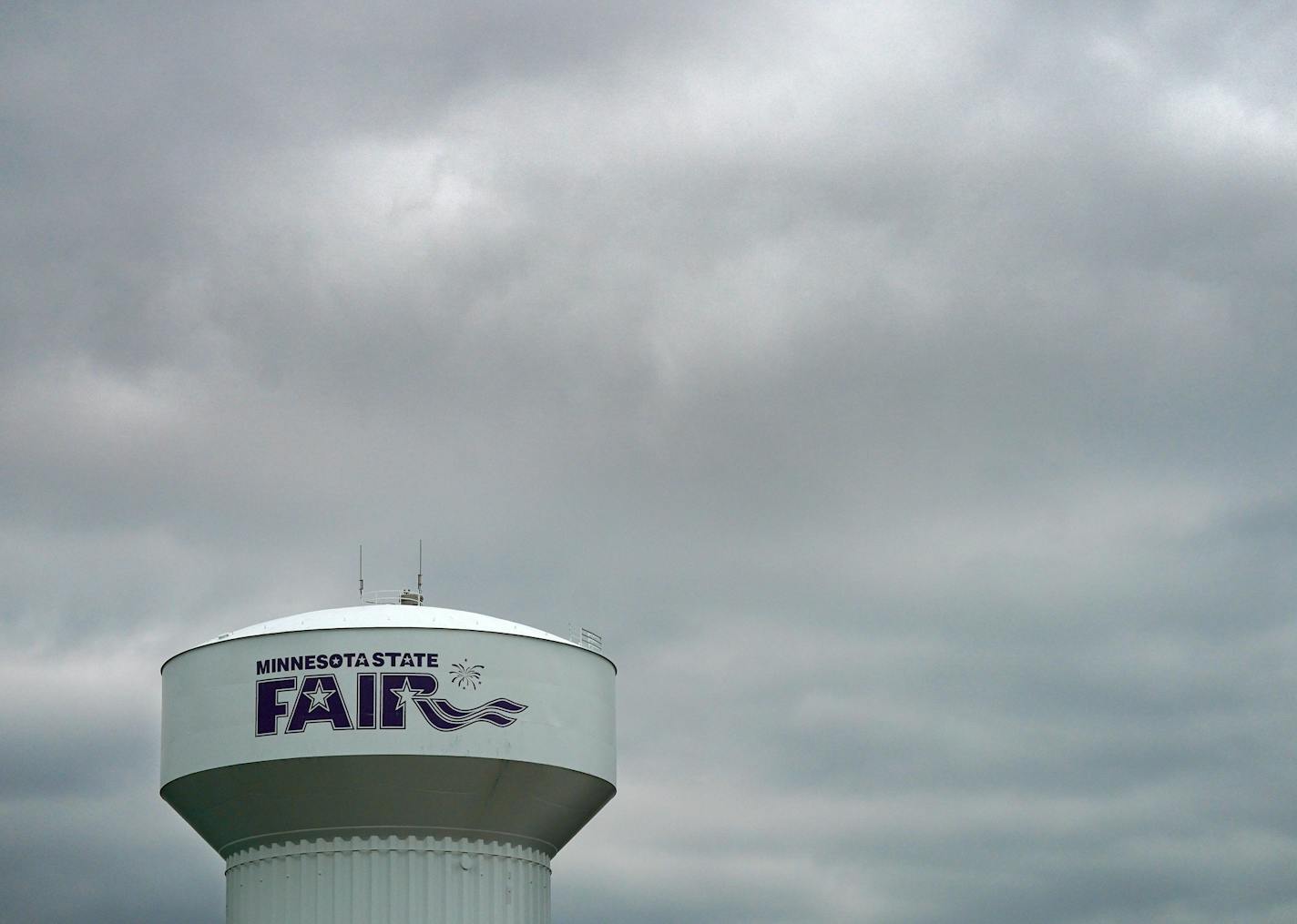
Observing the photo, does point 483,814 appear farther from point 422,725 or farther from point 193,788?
point 193,788

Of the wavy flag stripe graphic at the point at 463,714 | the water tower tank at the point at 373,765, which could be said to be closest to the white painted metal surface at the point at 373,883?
the water tower tank at the point at 373,765

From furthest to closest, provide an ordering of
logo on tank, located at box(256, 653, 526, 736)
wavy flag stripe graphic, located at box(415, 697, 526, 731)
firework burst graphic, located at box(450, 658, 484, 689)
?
firework burst graphic, located at box(450, 658, 484, 689), wavy flag stripe graphic, located at box(415, 697, 526, 731), logo on tank, located at box(256, 653, 526, 736)

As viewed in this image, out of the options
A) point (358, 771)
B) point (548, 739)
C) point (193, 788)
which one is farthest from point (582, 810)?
point (193, 788)

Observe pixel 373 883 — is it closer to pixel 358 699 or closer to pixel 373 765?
pixel 373 765

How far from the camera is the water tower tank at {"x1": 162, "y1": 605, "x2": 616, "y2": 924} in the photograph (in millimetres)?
28750

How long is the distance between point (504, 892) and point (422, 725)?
3.20 m

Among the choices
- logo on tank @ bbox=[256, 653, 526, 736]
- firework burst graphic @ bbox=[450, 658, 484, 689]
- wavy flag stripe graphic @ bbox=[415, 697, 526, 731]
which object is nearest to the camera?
logo on tank @ bbox=[256, 653, 526, 736]

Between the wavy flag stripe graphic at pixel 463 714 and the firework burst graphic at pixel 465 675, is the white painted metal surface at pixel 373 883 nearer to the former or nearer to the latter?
the wavy flag stripe graphic at pixel 463 714

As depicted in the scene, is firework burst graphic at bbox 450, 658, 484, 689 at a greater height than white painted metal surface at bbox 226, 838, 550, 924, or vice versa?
firework burst graphic at bbox 450, 658, 484, 689

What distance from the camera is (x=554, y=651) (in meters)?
30.4

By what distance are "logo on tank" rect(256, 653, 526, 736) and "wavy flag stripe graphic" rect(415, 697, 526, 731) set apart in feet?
0.05

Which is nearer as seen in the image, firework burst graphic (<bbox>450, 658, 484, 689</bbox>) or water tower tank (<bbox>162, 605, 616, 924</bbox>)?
water tower tank (<bbox>162, 605, 616, 924</bbox>)

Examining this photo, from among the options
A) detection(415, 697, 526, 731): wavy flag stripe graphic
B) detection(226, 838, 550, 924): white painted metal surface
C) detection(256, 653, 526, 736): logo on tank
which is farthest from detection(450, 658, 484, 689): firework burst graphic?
detection(226, 838, 550, 924): white painted metal surface

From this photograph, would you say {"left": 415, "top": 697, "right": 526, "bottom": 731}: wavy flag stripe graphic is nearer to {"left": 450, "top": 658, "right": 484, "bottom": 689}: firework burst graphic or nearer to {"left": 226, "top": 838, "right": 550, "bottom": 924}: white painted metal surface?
{"left": 450, "top": 658, "right": 484, "bottom": 689}: firework burst graphic
